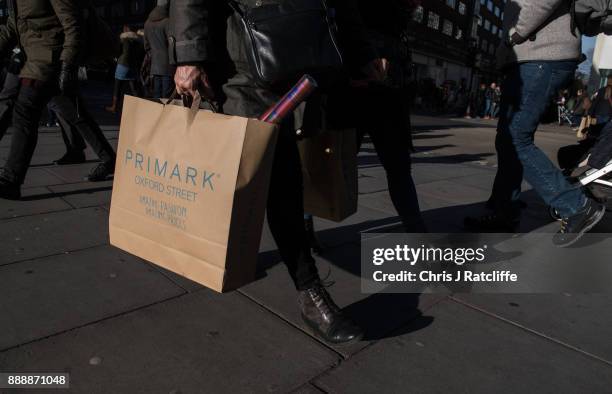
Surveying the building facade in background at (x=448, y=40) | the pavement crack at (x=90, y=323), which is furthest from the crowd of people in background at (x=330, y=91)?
the building facade in background at (x=448, y=40)

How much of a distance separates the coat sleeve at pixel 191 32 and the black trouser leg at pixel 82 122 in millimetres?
2877

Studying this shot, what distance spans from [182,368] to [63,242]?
1.61m

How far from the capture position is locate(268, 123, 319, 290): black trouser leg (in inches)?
72.0

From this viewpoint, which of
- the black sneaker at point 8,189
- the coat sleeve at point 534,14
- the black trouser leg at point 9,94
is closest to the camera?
the coat sleeve at point 534,14

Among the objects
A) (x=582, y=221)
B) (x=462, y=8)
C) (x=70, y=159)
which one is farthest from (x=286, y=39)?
(x=462, y=8)

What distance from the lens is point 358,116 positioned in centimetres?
239

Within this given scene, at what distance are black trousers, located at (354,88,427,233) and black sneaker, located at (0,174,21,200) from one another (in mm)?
2785

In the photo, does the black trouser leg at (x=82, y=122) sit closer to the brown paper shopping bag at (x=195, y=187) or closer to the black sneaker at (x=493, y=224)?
the brown paper shopping bag at (x=195, y=187)

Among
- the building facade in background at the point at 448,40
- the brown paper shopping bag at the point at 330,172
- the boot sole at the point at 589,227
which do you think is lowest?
the boot sole at the point at 589,227

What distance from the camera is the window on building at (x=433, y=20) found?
44.0 meters

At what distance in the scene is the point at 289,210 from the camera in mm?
1859

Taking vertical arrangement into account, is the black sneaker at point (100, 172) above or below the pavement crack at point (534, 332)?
above

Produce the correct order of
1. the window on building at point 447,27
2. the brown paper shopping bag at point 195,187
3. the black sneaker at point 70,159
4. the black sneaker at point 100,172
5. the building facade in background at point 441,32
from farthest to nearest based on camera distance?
the window on building at point 447,27 < the building facade in background at point 441,32 < the black sneaker at point 70,159 < the black sneaker at point 100,172 < the brown paper shopping bag at point 195,187

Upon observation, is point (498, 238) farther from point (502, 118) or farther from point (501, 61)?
point (501, 61)
